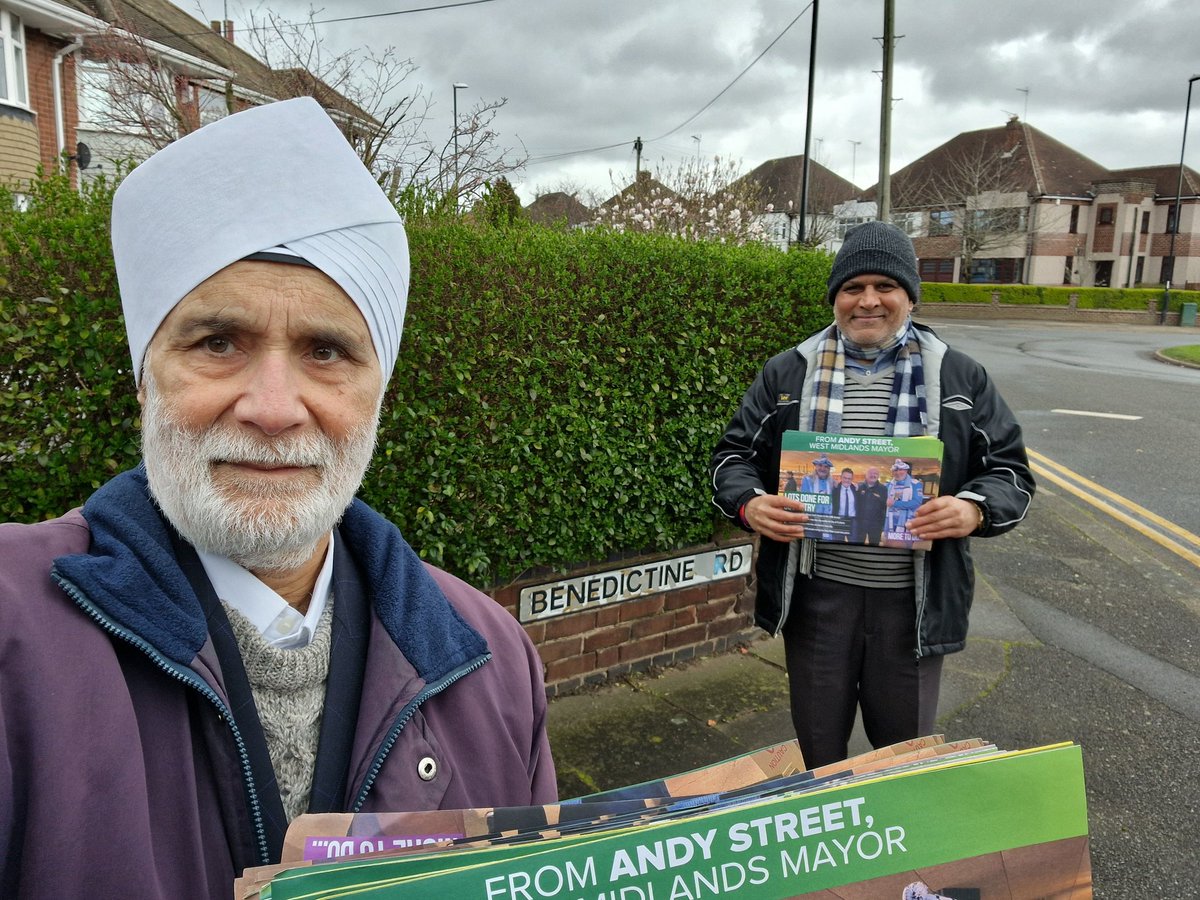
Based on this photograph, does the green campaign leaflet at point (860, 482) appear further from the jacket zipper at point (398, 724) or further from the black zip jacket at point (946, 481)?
the jacket zipper at point (398, 724)

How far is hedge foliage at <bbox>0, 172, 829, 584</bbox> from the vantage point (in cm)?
266

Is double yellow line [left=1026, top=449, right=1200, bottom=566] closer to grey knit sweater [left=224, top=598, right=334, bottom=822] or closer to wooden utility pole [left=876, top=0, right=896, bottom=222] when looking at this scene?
wooden utility pole [left=876, top=0, right=896, bottom=222]

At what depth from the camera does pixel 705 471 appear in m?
4.46

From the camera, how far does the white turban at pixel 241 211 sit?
1.14 m

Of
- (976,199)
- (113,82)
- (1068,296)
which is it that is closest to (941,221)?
(976,199)

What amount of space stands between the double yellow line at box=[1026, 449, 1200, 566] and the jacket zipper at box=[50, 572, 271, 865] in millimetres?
7874

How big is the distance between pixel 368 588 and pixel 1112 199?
60.5 m

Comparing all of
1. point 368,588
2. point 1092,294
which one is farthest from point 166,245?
point 1092,294

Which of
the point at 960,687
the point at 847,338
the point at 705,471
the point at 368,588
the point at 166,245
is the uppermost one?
the point at 166,245

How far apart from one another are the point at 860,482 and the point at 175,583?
2136mm

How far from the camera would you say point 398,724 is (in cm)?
117

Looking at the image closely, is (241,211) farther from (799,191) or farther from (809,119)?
(799,191)

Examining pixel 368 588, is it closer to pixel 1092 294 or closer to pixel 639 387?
pixel 639 387

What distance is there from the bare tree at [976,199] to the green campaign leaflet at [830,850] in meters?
51.8
